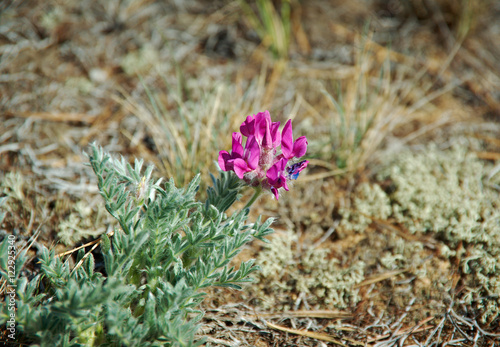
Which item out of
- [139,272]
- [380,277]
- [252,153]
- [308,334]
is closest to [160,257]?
[139,272]

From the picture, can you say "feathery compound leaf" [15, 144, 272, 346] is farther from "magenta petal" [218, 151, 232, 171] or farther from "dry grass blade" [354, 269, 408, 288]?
"dry grass blade" [354, 269, 408, 288]

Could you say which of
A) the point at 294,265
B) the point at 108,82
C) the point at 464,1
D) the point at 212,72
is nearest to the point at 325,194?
the point at 294,265

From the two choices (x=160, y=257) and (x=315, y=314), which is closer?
(x=160, y=257)

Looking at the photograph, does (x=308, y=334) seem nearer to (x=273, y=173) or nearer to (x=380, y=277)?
(x=380, y=277)

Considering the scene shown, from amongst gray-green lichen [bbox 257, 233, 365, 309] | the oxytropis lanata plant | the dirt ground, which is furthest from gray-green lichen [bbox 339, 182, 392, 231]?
the oxytropis lanata plant

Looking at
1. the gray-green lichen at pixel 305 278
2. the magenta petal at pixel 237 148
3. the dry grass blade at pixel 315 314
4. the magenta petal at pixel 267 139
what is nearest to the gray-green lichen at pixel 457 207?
the gray-green lichen at pixel 305 278

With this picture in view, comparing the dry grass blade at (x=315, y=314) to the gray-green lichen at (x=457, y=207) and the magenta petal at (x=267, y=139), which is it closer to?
the gray-green lichen at (x=457, y=207)

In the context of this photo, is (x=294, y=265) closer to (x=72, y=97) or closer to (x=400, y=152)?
(x=400, y=152)

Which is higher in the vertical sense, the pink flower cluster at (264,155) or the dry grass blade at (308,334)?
the pink flower cluster at (264,155)
